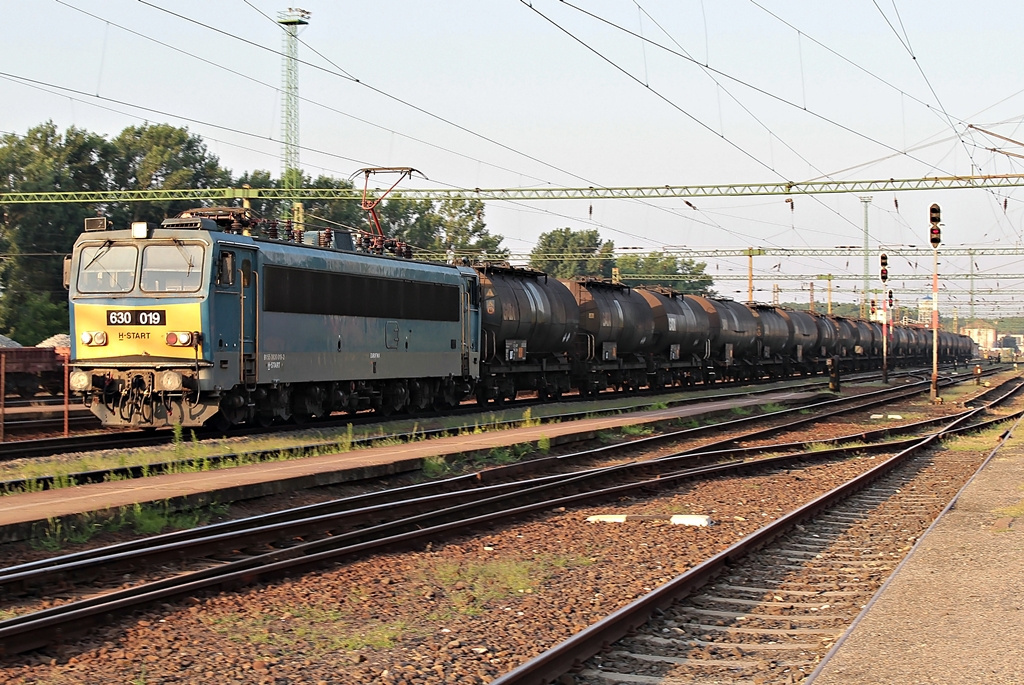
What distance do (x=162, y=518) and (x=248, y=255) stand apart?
28.0 ft

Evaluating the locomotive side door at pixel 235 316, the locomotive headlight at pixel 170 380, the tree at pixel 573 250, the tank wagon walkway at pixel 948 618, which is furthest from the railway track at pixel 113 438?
the tree at pixel 573 250

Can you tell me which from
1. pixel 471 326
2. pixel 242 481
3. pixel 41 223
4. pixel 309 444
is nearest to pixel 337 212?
pixel 41 223

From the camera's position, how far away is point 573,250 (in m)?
104

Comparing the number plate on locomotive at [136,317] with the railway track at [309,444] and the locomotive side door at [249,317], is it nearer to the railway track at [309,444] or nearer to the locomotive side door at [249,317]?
the locomotive side door at [249,317]

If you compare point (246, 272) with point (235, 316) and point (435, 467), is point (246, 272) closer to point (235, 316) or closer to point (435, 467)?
point (235, 316)

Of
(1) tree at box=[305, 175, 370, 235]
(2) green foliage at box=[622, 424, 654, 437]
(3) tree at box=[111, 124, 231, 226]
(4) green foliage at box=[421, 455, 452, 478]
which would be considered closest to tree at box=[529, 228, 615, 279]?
(1) tree at box=[305, 175, 370, 235]

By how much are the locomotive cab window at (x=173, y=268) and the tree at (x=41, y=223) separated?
97.5 ft

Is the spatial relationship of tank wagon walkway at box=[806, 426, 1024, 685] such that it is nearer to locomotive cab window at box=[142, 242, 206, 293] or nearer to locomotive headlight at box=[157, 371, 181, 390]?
locomotive headlight at box=[157, 371, 181, 390]

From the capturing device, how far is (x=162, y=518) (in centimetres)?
1104

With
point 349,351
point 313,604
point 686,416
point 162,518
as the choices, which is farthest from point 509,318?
point 313,604

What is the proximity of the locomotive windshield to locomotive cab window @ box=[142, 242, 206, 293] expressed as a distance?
0.94 feet

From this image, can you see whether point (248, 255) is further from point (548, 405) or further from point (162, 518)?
point (548, 405)

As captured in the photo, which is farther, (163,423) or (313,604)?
(163,423)

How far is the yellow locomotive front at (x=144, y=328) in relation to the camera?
58.1ft
